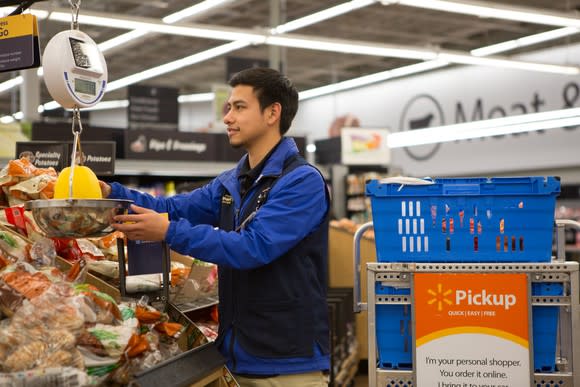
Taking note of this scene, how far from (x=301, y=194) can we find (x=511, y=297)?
77cm

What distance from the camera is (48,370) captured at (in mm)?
1719

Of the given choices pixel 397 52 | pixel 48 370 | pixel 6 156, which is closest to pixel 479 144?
pixel 397 52

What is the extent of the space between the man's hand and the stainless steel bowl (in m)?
0.07

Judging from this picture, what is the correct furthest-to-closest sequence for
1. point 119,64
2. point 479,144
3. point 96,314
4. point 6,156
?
1. point 119,64
2. point 479,144
3. point 6,156
4. point 96,314

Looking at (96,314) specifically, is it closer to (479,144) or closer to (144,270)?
(144,270)

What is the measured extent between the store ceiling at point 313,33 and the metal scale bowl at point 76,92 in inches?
343

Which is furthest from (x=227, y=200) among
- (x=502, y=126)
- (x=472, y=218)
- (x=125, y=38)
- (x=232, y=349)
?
(x=502, y=126)

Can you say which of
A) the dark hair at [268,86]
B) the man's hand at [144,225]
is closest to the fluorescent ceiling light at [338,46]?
the dark hair at [268,86]

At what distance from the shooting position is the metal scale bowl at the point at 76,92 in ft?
6.53

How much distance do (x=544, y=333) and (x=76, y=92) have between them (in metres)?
1.74

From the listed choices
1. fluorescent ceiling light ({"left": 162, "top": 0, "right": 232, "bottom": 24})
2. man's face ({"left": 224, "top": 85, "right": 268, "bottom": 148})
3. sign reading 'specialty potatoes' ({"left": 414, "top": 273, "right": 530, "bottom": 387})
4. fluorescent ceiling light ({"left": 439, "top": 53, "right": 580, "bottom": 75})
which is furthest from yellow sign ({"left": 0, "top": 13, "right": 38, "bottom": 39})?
fluorescent ceiling light ({"left": 439, "top": 53, "right": 580, "bottom": 75})

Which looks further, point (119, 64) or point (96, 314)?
point (119, 64)

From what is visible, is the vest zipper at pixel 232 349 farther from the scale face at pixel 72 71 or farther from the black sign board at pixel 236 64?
the black sign board at pixel 236 64

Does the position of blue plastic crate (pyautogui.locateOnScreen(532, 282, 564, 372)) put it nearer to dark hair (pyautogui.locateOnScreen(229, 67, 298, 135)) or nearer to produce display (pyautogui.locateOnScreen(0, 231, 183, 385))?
dark hair (pyautogui.locateOnScreen(229, 67, 298, 135))
